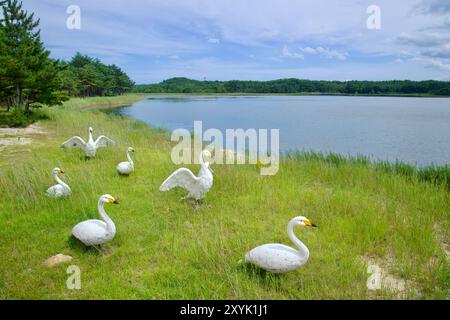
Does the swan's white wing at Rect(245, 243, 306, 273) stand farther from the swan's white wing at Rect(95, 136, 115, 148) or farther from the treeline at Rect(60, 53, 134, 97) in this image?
the treeline at Rect(60, 53, 134, 97)

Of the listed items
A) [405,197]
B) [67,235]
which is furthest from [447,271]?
[67,235]

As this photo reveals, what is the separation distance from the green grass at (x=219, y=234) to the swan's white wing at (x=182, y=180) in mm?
518

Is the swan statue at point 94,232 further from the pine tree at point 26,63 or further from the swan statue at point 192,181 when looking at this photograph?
the pine tree at point 26,63

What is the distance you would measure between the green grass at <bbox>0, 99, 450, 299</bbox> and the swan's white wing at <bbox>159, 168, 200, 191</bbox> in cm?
52

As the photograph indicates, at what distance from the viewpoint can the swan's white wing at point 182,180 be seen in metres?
6.46

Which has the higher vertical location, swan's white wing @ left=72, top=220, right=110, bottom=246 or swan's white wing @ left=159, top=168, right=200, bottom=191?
swan's white wing @ left=159, top=168, right=200, bottom=191

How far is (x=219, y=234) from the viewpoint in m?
5.39

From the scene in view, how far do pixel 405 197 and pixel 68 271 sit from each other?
7311mm

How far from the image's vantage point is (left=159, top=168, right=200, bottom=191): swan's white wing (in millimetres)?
6461

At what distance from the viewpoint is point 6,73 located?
1673cm

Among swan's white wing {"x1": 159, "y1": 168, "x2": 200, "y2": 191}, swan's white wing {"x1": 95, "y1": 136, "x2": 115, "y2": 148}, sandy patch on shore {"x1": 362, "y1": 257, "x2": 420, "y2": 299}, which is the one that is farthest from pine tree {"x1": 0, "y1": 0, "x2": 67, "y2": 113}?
sandy patch on shore {"x1": 362, "y1": 257, "x2": 420, "y2": 299}

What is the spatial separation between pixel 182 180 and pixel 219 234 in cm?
169

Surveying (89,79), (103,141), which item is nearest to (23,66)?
(103,141)
